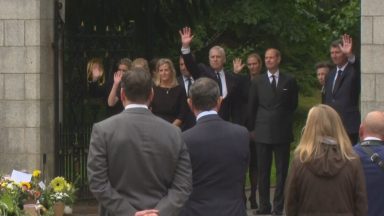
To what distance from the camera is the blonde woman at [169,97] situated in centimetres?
1368

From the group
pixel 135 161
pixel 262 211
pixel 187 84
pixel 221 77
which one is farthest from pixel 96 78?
pixel 135 161

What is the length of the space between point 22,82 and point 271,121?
3.26m

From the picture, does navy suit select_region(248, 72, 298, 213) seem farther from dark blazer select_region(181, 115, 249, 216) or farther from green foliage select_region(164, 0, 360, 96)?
green foliage select_region(164, 0, 360, 96)

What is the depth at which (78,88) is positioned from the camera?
16.2 meters

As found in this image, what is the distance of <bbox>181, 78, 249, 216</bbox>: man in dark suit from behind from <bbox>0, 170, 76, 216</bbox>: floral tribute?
181 centimetres

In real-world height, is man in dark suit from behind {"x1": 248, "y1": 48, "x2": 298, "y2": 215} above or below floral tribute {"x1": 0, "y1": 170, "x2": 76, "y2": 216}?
above

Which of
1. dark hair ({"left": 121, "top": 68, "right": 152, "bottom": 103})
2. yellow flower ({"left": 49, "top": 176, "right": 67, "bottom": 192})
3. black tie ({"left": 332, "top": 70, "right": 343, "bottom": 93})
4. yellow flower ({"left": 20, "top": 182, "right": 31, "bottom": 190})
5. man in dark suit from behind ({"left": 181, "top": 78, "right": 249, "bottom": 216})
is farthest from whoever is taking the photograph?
black tie ({"left": 332, "top": 70, "right": 343, "bottom": 93})

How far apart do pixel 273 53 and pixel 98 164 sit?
6.66m

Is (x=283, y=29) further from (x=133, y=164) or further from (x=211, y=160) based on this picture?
(x=133, y=164)

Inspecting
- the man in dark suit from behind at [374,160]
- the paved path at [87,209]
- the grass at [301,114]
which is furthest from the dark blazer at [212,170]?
the grass at [301,114]

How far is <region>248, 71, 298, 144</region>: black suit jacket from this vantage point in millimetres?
14461

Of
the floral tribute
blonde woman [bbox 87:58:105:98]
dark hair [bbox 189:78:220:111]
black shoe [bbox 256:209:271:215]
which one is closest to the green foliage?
blonde woman [bbox 87:58:105:98]

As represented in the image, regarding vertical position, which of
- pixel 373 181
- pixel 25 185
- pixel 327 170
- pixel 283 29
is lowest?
pixel 25 185

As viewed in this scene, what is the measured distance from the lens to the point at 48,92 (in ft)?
50.3
